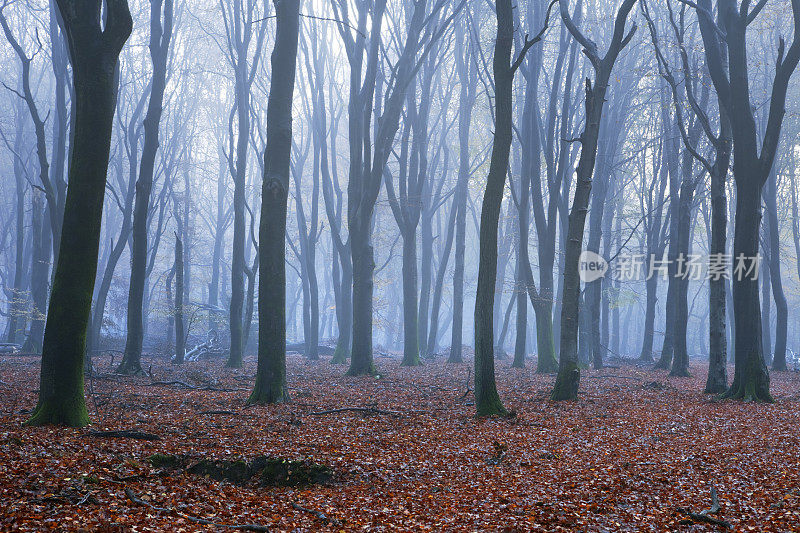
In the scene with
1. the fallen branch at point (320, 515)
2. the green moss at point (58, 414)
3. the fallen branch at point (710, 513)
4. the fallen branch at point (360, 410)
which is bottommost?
the fallen branch at point (320, 515)

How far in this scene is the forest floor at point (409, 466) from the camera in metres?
4.21

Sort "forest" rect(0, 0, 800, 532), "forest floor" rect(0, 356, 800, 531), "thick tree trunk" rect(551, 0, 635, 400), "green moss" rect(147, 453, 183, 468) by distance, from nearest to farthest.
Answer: "forest floor" rect(0, 356, 800, 531)
"forest" rect(0, 0, 800, 532)
"green moss" rect(147, 453, 183, 468)
"thick tree trunk" rect(551, 0, 635, 400)

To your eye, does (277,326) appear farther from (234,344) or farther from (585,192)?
(234,344)

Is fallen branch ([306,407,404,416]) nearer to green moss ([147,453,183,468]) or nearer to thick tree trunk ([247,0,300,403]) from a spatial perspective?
Result: thick tree trunk ([247,0,300,403])

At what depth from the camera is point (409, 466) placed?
5789 millimetres

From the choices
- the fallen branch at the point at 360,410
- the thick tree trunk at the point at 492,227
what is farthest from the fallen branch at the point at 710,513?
the fallen branch at the point at 360,410

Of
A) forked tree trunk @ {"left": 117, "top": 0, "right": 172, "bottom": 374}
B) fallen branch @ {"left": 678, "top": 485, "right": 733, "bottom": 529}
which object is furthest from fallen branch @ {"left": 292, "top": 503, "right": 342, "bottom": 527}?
forked tree trunk @ {"left": 117, "top": 0, "right": 172, "bottom": 374}

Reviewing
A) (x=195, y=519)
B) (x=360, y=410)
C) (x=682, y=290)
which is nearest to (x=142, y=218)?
(x=360, y=410)

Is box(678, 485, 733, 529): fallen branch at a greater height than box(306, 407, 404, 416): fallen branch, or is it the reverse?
box(678, 485, 733, 529): fallen branch

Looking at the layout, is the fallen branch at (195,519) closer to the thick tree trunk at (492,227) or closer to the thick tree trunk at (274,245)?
the thick tree trunk at (274,245)

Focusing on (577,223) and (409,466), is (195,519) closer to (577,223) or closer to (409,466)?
(409,466)

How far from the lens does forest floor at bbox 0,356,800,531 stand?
421 centimetres

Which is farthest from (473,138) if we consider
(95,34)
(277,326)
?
(95,34)

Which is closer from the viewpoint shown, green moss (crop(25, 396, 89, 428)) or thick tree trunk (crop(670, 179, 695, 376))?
green moss (crop(25, 396, 89, 428))
